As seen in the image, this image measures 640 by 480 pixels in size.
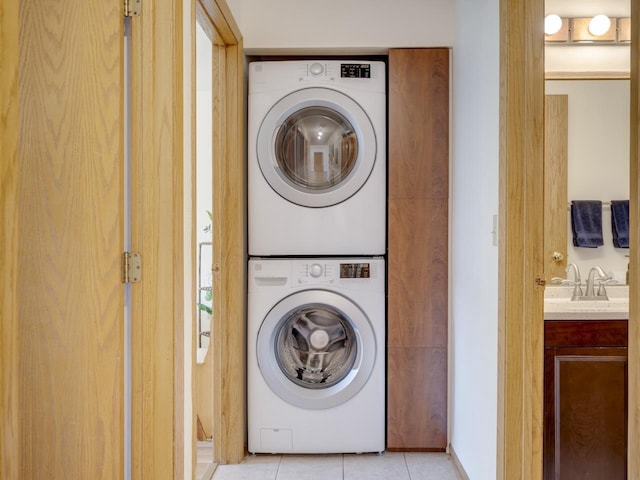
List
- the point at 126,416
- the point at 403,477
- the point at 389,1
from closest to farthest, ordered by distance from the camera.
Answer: the point at 126,416, the point at 403,477, the point at 389,1

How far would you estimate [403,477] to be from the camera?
2.54 m

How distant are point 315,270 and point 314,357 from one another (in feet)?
1.42

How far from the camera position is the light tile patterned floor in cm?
256

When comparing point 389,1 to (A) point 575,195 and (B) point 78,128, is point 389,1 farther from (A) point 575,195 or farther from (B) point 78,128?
(B) point 78,128

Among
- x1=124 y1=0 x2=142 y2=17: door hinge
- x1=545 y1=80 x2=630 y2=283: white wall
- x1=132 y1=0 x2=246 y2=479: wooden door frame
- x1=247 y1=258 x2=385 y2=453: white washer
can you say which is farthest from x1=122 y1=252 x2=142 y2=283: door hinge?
x1=545 y1=80 x2=630 y2=283: white wall

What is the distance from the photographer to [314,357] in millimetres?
2791

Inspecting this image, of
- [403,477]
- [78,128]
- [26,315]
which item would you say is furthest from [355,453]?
[78,128]

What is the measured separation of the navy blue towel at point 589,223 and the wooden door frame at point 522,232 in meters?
1.03

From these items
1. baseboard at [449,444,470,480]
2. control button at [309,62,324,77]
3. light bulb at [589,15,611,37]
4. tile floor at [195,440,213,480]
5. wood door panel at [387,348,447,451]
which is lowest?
tile floor at [195,440,213,480]

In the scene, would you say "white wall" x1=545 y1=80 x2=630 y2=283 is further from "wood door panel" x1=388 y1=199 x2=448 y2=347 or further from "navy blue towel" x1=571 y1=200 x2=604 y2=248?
"wood door panel" x1=388 y1=199 x2=448 y2=347

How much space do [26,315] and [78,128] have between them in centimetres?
48

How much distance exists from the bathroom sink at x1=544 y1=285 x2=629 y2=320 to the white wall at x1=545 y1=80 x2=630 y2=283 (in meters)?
0.09

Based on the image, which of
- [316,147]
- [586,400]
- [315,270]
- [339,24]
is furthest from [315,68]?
[586,400]

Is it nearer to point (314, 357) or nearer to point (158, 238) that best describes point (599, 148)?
point (314, 357)
